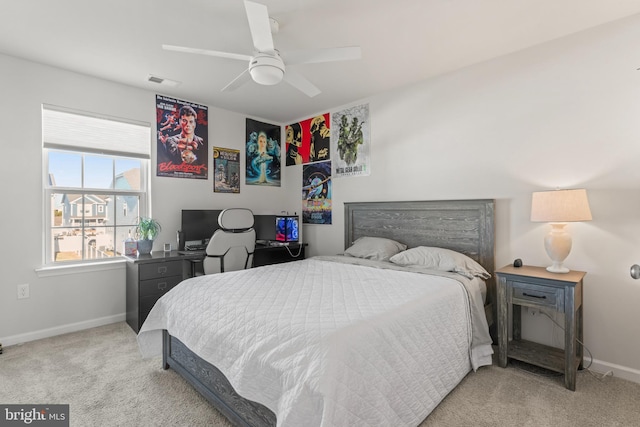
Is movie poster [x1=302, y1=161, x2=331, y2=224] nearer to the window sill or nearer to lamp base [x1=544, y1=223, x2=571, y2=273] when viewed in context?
the window sill

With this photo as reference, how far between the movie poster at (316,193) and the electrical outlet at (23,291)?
10.2 ft

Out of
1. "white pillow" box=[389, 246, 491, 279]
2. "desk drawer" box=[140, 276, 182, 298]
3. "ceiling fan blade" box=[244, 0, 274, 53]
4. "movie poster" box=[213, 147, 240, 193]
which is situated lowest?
"desk drawer" box=[140, 276, 182, 298]

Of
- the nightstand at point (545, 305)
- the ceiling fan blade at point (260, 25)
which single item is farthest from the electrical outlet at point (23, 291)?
the nightstand at point (545, 305)

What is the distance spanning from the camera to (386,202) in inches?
141

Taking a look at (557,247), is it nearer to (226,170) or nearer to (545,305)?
(545,305)

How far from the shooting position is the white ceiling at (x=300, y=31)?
2.10 metres

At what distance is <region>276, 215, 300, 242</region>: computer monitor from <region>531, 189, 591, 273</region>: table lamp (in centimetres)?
286

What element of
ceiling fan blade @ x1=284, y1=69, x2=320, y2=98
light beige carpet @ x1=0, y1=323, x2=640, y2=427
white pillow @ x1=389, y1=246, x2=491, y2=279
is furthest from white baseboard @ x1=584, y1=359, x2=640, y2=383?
ceiling fan blade @ x1=284, y1=69, x2=320, y2=98

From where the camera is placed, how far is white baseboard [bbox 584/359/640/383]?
2.22 metres

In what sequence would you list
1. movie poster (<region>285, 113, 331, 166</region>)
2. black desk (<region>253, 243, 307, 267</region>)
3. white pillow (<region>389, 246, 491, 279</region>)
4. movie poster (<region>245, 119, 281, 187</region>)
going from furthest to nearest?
1. movie poster (<region>245, 119, 281, 187</region>)
2. movie poster (<region>285, 113, 331, 166</region>)
3. black desk (<region>253, 243, 307, 267</region>)
4. white pillow (<region>389, 246, 491, 279</region>)

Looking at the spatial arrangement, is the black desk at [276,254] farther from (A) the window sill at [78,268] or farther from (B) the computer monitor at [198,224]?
(A) the window sill at [78,268]

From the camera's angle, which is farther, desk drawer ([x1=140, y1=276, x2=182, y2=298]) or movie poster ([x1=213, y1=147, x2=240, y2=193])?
movie poster ([x1=213, y1=147, x2=240, y2=193])

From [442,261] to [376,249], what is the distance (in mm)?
720

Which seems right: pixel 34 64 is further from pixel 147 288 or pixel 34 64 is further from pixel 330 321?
pixel 330 321
